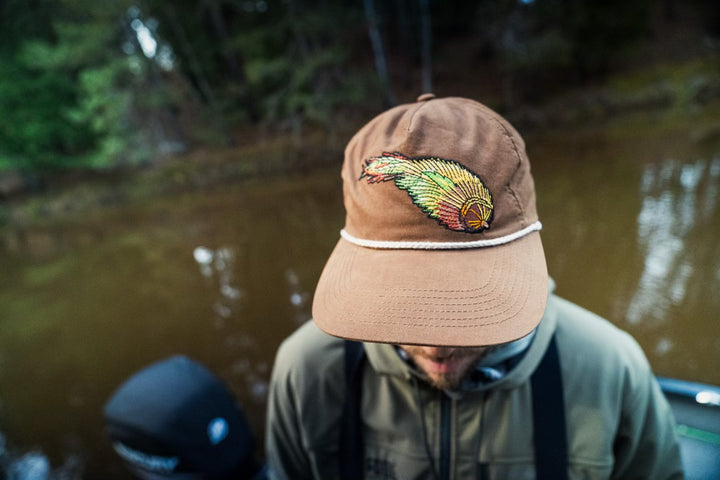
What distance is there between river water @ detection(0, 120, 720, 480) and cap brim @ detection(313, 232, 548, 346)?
42.7 inches

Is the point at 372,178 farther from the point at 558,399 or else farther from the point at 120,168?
the point at 120,168

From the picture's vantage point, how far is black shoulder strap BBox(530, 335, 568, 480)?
740 millimetres

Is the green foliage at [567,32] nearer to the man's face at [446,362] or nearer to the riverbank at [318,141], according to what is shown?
the riverbank at [318,141]

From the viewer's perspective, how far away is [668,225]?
9.18 feet

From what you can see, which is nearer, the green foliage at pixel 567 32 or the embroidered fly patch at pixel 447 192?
the embroidered fly patch at pixel 447 192

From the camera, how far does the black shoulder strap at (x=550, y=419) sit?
740mm

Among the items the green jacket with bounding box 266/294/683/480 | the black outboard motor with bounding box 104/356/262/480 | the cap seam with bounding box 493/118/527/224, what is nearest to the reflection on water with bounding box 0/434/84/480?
the black outboard motor with bounding box 104/356/262/480

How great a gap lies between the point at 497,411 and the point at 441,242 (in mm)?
479

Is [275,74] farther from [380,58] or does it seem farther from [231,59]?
[231,59]

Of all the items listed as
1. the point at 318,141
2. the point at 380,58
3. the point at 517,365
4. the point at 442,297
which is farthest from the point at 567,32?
the point at 442,297

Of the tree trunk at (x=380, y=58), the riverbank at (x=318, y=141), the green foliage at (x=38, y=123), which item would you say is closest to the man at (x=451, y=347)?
the tree trunk at (x=380, y=58)

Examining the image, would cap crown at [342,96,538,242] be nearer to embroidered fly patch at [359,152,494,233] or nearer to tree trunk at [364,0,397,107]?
embroidered fly patch at [359,152,494,233]

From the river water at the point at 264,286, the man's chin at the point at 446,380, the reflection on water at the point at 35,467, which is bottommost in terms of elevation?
the reflection on water at the point at 35,467

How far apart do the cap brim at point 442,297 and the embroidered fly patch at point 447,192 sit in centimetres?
5
